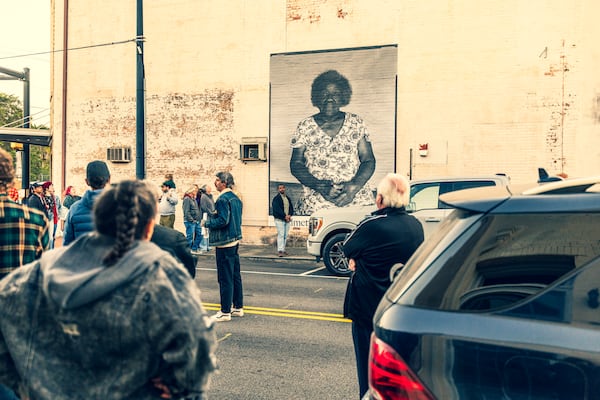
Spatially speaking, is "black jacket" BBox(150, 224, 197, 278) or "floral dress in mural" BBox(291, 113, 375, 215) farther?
"floral dress in mural" BBox(291, 113, 375, 215)

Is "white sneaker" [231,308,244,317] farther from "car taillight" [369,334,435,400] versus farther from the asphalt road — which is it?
"car taillight" [369,334,435,400]

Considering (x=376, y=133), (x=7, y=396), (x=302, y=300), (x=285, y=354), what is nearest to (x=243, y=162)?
(x=376, y=133)

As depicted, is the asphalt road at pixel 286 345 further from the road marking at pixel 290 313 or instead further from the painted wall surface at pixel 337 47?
the painted wall surface at pixel 337 47

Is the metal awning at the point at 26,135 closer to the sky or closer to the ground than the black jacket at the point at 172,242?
closer to the sky

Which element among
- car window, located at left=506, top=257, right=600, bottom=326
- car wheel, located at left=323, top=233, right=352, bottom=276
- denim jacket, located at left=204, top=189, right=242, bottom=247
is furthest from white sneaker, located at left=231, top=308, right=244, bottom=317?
car window, located at left=506, top=257, right=600, bottom=326

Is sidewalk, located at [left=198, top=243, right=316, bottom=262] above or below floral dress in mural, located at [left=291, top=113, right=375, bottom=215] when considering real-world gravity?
below

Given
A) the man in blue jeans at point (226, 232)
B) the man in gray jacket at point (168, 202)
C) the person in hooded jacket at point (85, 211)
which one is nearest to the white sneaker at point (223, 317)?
the man in blue jeans at point (226, 232)

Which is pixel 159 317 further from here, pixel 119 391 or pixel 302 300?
pixel 302 300

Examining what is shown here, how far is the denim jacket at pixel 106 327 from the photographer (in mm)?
2082

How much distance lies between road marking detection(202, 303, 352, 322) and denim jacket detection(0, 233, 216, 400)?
6.10 meters

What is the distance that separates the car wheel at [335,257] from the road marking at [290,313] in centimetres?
372

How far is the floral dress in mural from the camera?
59.8 ft

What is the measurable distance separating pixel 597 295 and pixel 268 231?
1740 cm

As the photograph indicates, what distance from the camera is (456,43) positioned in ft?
56.7
